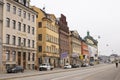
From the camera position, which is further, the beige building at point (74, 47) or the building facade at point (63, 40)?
the beige building at point (74, 47)

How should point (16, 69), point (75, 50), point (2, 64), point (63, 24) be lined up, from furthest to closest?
point (75, 50) < point (63, 24) < point (2, 64) < point (16, 69)

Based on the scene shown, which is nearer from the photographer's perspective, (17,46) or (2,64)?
(2,64)

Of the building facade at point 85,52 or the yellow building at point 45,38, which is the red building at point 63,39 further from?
the building facade at point 85,52

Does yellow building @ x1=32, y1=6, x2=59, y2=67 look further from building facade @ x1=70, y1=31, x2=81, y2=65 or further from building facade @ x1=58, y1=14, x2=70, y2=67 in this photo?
building facade @ x1=70, y1=31, x2=81, y2=65

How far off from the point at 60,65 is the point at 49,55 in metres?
13.9

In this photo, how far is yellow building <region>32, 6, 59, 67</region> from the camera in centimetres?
8938

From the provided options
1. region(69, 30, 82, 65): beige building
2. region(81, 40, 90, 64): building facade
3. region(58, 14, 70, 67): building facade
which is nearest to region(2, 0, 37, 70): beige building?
region(58, 14, 70, 67): building facade

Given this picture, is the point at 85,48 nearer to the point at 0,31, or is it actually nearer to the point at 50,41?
the point at 50,41

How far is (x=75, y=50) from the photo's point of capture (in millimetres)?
136875

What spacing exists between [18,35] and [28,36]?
6336 mm

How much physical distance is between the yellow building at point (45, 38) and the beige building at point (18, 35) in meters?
9.34

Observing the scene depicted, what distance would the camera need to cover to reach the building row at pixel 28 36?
210 feet

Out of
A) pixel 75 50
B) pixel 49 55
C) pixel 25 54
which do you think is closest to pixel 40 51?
pixel 49 55

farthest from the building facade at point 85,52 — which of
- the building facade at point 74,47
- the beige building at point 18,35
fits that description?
the beige building at point 18,35
